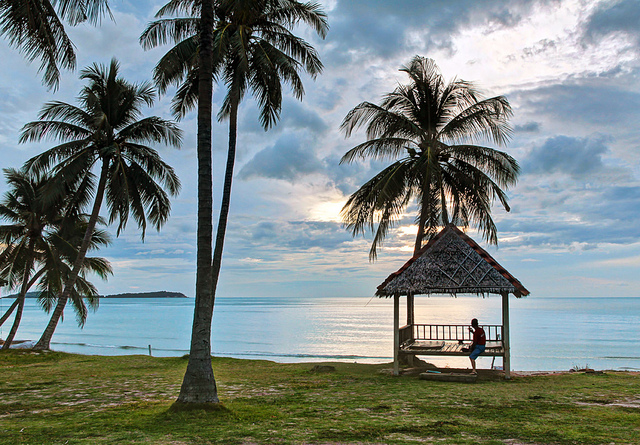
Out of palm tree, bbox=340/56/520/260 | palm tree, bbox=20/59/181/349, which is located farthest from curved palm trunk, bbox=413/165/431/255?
palm tree, bbox=20/59/181/349

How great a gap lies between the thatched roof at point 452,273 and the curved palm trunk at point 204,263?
6.34 metres

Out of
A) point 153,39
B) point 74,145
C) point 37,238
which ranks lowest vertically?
point 37,238

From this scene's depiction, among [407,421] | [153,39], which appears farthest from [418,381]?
[153,39]

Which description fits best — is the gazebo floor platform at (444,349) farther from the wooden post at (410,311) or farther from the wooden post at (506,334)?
the wooden post at (410,311)

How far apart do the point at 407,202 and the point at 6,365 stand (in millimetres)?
14092

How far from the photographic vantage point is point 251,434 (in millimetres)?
6809

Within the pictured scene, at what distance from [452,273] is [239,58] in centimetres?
870

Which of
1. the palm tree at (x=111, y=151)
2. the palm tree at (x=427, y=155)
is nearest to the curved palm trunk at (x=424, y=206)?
the palm tree at (x=427, y=155)

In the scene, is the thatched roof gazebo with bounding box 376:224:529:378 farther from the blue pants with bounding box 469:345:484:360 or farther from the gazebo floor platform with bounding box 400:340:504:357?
the blue pants with bounding box 469:345:484:360

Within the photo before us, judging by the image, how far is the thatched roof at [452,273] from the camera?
12.8 m

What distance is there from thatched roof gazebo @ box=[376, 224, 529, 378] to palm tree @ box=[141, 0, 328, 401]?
549 centimetres

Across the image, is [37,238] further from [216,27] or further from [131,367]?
[216,27]

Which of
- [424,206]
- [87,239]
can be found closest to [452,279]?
[424,206]

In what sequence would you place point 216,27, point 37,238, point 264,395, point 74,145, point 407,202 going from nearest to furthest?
1. point 264,395
2. point 216,27
3. point 407,202
4. point 74,145
5. point 37,238
